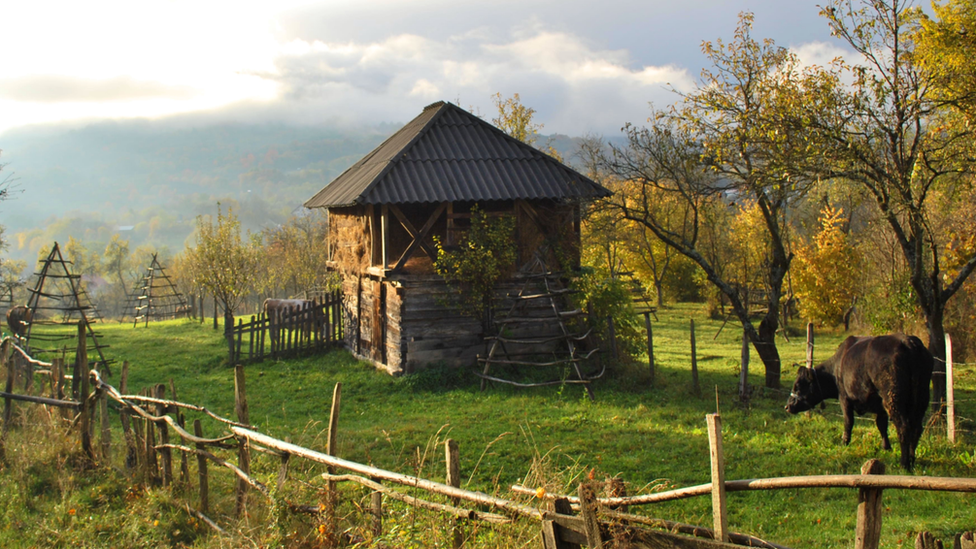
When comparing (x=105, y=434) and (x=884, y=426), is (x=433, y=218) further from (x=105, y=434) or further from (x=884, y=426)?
(x=884, y=426)

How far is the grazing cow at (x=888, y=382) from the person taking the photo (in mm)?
7934

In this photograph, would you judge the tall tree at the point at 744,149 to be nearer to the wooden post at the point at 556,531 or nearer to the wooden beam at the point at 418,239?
the wooden beam at the point at 418,239

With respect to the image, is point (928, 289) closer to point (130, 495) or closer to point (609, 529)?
point (609, 529)

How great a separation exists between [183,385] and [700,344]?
1707 cm

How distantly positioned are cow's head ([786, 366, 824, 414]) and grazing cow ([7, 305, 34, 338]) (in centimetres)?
1930

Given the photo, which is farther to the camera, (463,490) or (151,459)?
(151,459)

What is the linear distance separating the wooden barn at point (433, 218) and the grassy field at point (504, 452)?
875 millimetres

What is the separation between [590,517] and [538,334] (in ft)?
37.9

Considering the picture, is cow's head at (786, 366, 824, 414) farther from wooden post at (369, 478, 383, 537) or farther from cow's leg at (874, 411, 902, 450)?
wooden post at (369, 478, 383, 537)

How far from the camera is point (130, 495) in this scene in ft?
23.5

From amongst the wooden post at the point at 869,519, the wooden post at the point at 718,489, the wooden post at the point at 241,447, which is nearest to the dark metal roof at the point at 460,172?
the wooden post at the point at 241,447

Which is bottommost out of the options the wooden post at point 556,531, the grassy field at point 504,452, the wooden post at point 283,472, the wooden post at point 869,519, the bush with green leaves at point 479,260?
the grassy field at point 504,452

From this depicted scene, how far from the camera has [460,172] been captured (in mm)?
14930

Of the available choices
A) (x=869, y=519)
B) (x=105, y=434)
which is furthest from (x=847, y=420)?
(x=105, y=434)
